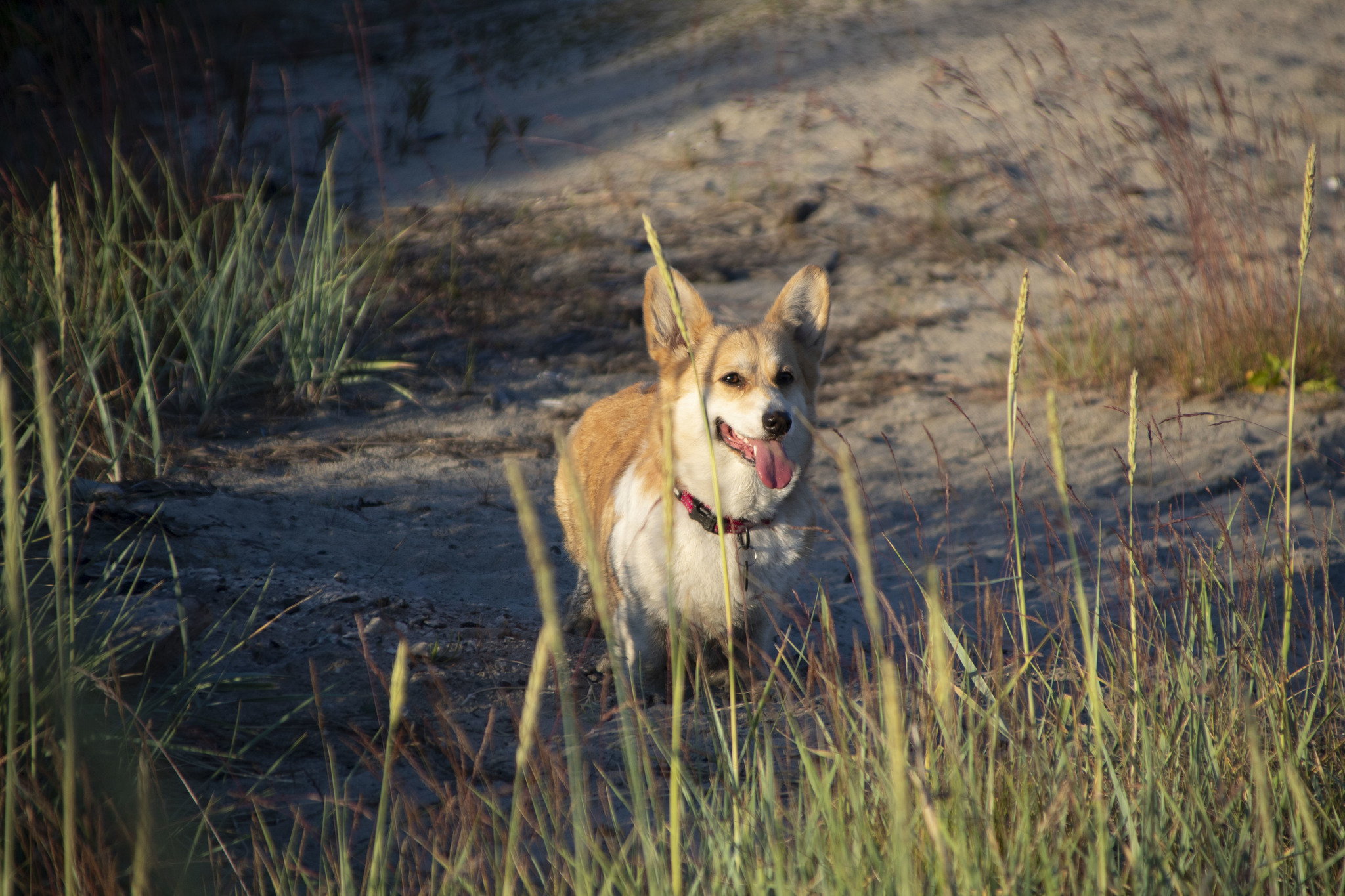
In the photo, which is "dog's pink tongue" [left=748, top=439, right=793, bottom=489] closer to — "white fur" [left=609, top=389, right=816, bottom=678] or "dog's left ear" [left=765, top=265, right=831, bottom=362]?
"white fur" [left=609, top=389, right=816, bottom=678]

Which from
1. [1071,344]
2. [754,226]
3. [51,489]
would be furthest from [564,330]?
[51,489]

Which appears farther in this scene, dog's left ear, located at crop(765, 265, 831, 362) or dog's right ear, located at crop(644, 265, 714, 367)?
dog's left ear, located at crop(765, 265, 831, 362)

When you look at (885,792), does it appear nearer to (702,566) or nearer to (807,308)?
(702,566)

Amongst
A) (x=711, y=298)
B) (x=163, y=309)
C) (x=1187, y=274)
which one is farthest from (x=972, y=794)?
(x=1187, y=274)

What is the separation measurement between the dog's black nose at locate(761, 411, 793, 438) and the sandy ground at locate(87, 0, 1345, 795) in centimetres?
35

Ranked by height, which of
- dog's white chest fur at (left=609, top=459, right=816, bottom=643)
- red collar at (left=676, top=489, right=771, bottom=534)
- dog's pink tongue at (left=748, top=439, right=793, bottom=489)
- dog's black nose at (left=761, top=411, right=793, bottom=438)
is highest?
dog's black nose at (left=761, top=411, right=793, bottom=438)

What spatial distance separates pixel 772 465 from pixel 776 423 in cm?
20

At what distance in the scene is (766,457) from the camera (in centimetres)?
313

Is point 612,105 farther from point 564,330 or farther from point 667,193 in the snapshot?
point 564,330

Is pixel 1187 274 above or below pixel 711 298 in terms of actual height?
below

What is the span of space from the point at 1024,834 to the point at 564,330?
5.50 meters

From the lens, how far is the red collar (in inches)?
121

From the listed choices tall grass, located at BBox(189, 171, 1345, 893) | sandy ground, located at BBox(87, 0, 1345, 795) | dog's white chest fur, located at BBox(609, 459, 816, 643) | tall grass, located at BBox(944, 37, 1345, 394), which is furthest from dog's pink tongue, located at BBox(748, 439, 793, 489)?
tall grass, located at BBox(944, 37, 1345, 394)

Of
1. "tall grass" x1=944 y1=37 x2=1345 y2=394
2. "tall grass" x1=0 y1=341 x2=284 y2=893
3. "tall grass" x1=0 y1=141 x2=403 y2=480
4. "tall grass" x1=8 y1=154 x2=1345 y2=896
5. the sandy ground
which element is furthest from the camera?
"tall grass" x1=944 y1=37 x2=1345 y2=394
